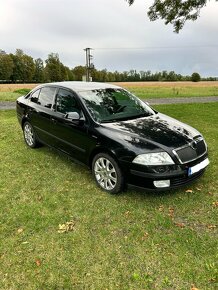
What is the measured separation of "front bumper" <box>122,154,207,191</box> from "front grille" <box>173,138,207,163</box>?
0.10 metres

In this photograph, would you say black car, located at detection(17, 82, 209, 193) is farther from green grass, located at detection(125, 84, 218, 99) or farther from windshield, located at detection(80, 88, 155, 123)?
green grass, located at detection(125, 84, 218, 99)

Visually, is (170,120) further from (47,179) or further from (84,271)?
(84,271)

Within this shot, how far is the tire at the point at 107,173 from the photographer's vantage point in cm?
421

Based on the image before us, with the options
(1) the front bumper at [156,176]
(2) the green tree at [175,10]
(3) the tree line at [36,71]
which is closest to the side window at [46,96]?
(1) the front bumper at [156,176]

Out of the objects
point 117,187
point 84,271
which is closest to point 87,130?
point 117,187

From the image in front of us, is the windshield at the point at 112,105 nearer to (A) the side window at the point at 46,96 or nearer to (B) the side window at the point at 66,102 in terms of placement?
(B) the side window at the point at 66,102

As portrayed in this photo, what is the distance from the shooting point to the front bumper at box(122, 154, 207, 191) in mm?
3879

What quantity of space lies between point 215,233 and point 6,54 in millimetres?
87569

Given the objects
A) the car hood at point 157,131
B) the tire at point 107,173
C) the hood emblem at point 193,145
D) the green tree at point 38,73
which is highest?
the green tree at point 38,73

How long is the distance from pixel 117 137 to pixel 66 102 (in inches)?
60.3

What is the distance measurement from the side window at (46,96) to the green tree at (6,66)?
79.4m

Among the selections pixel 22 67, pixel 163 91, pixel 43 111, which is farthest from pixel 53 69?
pixel 43 111

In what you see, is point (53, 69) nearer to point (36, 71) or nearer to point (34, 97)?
point (36, 71)

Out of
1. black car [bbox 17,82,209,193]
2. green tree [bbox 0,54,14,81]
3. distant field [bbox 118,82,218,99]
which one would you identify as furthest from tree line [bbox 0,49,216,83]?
black car [bbox 17,82,209,193]
